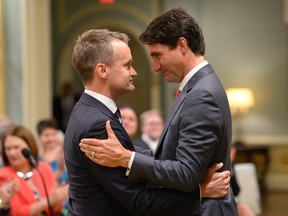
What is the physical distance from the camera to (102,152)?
90.0 inches

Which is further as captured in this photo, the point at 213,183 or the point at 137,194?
the point at 213,183


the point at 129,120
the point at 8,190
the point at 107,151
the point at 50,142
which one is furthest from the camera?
the point at 50,142

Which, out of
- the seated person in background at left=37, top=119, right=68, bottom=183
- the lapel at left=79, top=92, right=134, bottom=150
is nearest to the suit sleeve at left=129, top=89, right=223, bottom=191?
the lapel at left=79, top=92, right=134, bottom=150

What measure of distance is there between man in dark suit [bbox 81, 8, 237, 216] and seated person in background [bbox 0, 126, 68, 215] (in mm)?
1440

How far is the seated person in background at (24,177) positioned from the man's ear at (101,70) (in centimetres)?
145

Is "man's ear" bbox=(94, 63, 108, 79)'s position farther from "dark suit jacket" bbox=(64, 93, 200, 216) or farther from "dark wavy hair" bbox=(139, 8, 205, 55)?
"dark wavy hair" bbox=(139, 8, 205, 55)

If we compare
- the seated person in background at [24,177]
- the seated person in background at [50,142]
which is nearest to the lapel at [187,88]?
the seated person in background at [24,177]

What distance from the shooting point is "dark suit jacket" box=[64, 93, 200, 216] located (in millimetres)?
2332

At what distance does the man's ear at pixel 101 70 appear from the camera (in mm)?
2401

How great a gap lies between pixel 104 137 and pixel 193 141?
1.02ft

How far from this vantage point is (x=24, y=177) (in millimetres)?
3977

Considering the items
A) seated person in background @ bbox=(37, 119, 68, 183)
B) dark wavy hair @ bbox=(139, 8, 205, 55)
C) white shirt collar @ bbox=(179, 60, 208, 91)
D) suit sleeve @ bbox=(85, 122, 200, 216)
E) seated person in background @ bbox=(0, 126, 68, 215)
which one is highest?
dark wavy hair @ bbox=(139, 8, 205, 55)

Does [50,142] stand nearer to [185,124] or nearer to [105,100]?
[105,100]

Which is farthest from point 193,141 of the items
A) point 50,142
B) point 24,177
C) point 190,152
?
point 50,142
